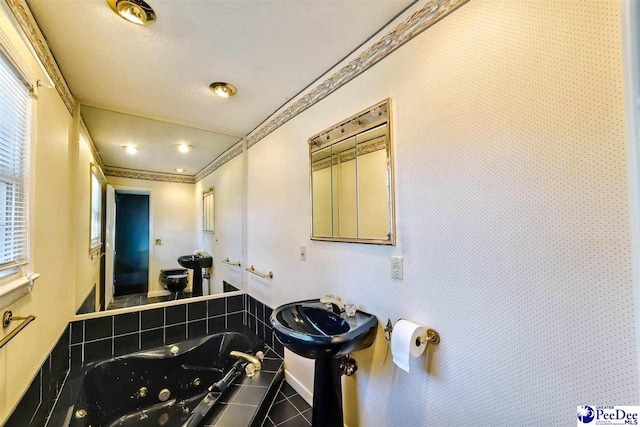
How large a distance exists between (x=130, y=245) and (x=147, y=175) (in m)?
0.72

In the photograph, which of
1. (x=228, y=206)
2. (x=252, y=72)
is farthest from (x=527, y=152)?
(x=228, y=206)

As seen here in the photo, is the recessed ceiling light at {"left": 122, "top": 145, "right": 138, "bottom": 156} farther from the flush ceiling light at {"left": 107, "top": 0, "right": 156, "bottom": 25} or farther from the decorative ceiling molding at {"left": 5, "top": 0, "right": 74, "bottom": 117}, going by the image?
the flush ceiling light at {"left": 107, "top": 0, "right": 156, "bottom": 25}

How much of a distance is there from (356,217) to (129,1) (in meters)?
1.47

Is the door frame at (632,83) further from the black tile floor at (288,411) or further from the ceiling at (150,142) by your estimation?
the ceiling at (150,142)

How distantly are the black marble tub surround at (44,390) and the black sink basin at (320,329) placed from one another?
1.10 meters

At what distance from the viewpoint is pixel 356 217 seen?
5.14 ft

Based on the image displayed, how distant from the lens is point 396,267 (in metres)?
1.32

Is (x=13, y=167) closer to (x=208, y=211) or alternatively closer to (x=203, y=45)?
(x=203, y=45)

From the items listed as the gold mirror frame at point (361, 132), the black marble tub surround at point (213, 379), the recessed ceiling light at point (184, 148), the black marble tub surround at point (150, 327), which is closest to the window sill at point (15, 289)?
the black marble tub surround at point (213, 379)

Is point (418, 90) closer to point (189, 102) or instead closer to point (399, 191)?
point (399, 191)

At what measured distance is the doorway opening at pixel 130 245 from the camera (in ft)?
8.27

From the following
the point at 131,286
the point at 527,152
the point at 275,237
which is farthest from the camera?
the point at 131,286

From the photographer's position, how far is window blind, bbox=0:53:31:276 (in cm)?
102

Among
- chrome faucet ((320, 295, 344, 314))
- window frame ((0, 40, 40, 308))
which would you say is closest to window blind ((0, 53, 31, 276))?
window frame ((0, 40, 40, 308))
